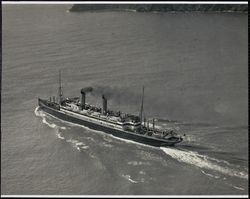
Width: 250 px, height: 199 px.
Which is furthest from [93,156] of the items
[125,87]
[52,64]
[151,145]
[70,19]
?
[70,19]

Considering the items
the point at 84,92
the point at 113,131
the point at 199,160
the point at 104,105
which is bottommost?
the point at 199,160

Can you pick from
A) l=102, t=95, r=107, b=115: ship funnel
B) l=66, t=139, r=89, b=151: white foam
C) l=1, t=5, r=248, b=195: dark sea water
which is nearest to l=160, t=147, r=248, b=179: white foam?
l=1, t=5, r=248, b=195: dark sea water

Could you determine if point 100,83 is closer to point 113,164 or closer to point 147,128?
point 147,128

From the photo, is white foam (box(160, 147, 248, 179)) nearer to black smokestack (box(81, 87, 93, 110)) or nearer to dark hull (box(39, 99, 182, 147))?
dark hull (box(39, 99, 182, 147))

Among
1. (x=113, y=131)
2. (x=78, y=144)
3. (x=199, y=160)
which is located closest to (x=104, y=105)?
(x=113, y=131)

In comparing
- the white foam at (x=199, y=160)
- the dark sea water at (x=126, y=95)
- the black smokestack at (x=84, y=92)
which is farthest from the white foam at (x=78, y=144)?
the white foam at (x=199, y=160)

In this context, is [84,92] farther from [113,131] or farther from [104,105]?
[113,131]
